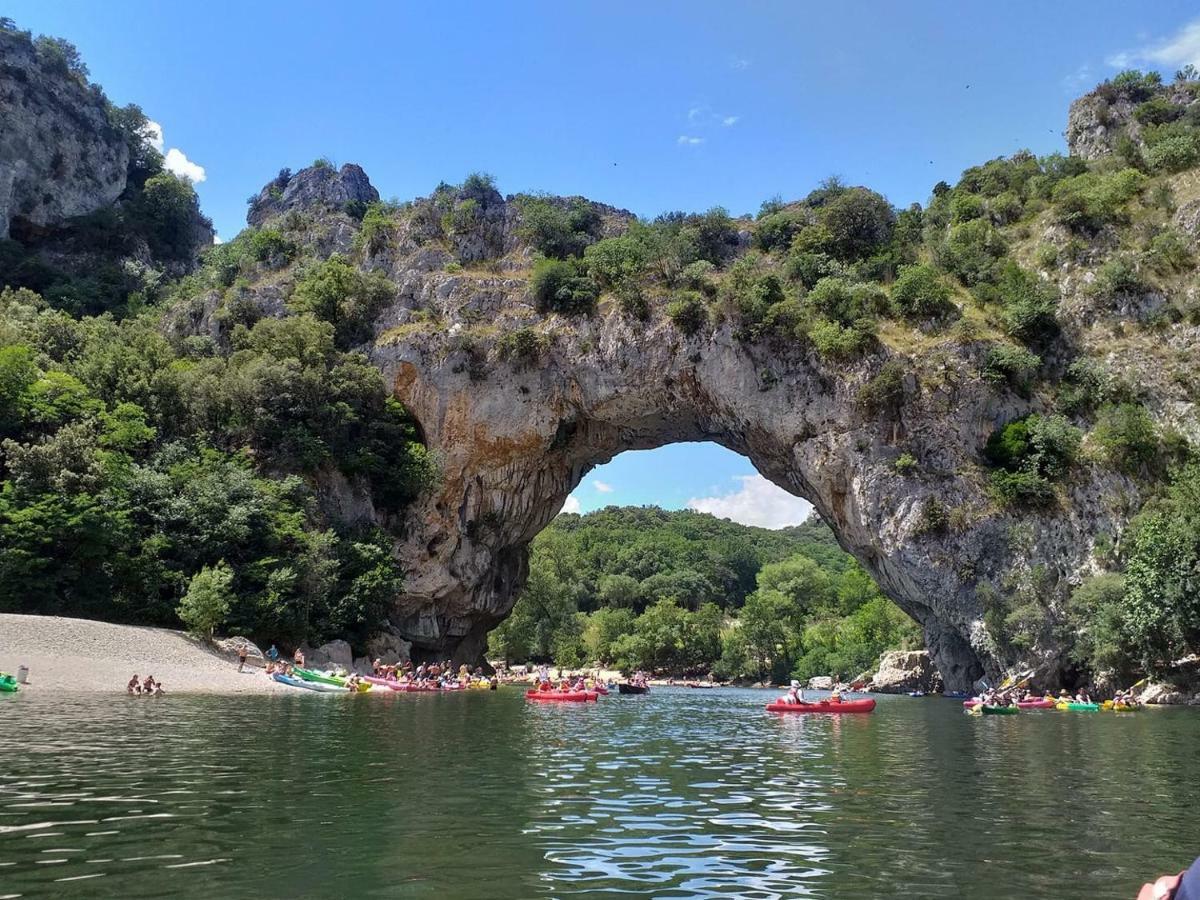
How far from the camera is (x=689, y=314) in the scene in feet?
135

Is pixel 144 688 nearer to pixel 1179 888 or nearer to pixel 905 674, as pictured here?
pixel 1179 888

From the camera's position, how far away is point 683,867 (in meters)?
6.75

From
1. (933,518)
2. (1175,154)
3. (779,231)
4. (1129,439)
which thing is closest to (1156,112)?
(1175,154)

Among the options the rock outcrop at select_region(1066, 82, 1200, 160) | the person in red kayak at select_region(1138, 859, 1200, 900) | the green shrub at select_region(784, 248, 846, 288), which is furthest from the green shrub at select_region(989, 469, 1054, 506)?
the person in red kayak at select_region(1138, 859, 1200, 900)

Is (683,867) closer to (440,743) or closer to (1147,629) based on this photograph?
(440,743)

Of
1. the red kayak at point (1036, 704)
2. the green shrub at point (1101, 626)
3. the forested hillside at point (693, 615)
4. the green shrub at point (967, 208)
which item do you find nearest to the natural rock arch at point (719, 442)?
the green shrub at point (1101, 626)

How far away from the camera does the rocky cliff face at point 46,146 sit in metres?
58.4

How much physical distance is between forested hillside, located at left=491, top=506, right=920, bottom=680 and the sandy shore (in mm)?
37935

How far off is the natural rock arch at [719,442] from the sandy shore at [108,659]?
522 inches

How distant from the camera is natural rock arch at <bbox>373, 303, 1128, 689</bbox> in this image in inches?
1380

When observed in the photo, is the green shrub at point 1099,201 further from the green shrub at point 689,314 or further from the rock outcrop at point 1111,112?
the green shrub at point 689,314

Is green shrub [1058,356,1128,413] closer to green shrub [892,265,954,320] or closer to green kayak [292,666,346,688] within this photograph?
green shrub [892,265,954,320]

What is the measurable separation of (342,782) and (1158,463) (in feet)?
115

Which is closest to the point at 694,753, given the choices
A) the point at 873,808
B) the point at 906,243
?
the point at 873,808
